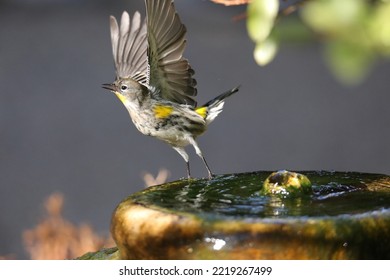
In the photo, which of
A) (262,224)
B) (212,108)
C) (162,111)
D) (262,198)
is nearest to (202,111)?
(212,108)

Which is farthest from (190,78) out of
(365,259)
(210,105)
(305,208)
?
(365,259)

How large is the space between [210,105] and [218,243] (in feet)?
3.99

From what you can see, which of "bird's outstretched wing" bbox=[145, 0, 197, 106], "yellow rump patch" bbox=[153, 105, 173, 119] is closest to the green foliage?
"bird's outstretched wing" bbox=[145, 0, 197, 106]

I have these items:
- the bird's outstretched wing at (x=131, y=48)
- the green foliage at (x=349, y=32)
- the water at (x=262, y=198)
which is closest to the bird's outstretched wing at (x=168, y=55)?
the bird's outstretched wing at (x=131, y=48)

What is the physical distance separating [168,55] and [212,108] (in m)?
0.35

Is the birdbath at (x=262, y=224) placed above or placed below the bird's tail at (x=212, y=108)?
below

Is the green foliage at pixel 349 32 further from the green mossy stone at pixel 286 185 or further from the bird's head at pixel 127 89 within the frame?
the bird's head at pixel 127 89

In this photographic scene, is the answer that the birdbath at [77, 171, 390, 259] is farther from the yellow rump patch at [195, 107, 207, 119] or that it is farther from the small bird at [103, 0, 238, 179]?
the yellow rump patch at [195, 107, 207, 119]

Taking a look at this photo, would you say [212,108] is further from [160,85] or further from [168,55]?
[168,55]

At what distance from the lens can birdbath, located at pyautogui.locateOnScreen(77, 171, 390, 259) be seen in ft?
4.99

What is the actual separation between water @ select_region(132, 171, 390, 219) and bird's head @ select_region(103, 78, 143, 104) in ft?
1.66

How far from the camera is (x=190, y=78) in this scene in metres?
2.56

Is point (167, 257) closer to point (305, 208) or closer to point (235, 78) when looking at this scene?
point (305, 208)

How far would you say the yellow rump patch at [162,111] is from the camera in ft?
8.36
